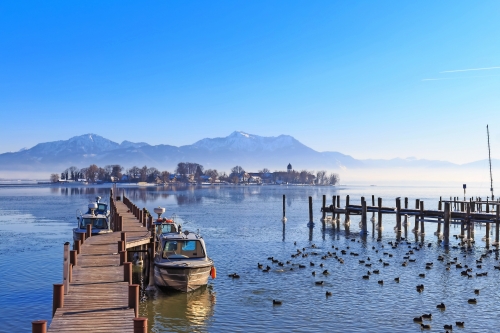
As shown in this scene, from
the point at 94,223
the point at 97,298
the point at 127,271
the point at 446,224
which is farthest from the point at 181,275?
the point at 446,224

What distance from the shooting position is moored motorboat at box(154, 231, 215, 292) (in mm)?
27250

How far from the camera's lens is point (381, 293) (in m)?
28.5

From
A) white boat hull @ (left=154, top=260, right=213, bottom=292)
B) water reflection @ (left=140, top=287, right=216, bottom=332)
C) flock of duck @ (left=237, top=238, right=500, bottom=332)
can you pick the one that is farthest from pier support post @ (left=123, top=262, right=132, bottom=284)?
flock of duck @ (left=237, top=238, right=500, bottom=332)

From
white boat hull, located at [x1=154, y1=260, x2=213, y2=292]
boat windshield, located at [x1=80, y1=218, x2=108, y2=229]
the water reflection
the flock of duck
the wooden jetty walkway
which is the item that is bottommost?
the water reflection

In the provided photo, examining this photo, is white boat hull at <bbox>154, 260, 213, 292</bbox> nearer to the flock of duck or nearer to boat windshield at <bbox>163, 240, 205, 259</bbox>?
boat windshield at <bbox>163, 240, 205, 259</bbox>

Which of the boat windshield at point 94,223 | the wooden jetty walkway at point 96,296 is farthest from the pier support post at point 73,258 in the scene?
the boat windshield at point 94,223

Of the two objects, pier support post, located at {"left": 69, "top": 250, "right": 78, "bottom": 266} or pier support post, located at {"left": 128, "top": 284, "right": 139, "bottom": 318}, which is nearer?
pier support post, located at {"left": 128, "top": 284, "right": 139, "bottom": 318}

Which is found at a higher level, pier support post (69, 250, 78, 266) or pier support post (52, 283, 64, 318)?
pier support post (69, 250, 78, 266)

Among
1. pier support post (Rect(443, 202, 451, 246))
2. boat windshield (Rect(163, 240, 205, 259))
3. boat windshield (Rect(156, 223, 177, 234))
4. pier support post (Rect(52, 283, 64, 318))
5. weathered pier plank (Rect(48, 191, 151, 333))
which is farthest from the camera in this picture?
pier support post (Rect(443, 202, 451, 246))

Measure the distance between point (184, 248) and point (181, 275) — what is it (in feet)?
7.91

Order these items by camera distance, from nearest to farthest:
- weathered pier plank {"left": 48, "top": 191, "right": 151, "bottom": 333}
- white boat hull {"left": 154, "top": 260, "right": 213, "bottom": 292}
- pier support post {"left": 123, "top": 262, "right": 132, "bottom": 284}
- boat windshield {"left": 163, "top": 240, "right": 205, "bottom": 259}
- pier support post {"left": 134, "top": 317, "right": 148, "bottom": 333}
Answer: pier support post {"left": 134, "top": 317, "right": 148, "bottom": 333} → weathered pier plank {"left": 48, "top": 191, "right": 151, "bottom": 333} → pier support post {"left": 123, "top": 262, "right": 132, "bottom": 284} → white boat hull {"left": 154, "top": 260, "right": 213, "bottom": 292} → boat windshield {"left": 163, "top": 240, "right": 205, "bottom": 259}

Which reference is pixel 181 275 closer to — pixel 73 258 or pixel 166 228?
pixel 73 258

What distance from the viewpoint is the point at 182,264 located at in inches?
1080

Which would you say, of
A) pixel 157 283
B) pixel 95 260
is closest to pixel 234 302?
pixel 157 283
